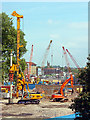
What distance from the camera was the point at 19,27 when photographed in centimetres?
6366

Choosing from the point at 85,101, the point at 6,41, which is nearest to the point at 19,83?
the point at 6,41

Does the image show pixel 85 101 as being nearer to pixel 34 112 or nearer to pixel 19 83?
pixel 34 112

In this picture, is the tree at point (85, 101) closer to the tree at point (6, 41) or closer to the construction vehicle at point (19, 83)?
the construction vehicle at point (19, 83)

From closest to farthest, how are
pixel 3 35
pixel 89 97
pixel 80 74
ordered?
pixel 89 97
pixel 80 74
pixel 3 35

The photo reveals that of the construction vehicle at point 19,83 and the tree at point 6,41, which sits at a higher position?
the tree at point 6,41

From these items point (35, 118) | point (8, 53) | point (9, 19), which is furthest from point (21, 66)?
point (35, 118)

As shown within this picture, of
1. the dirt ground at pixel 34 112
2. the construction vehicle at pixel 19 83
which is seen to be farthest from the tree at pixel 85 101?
the construction vehicle at pixel 19 83

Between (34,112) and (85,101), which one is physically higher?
(85,101)

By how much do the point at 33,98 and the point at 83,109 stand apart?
102ft

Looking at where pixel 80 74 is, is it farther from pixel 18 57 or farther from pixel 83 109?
pixel 18 57

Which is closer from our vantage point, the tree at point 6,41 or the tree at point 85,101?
the tree at point 85,101

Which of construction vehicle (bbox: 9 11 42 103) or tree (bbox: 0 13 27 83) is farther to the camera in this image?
tree (bbox: 0 13 27 83)

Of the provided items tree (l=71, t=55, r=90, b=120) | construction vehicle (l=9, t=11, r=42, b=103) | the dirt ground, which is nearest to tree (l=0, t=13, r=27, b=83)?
construction vehicle (l=9, t=11, r=42, b=103)

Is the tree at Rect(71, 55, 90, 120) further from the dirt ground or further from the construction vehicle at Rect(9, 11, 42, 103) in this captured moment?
the construction vehicle at Rect(9, 11, 42, 103)
